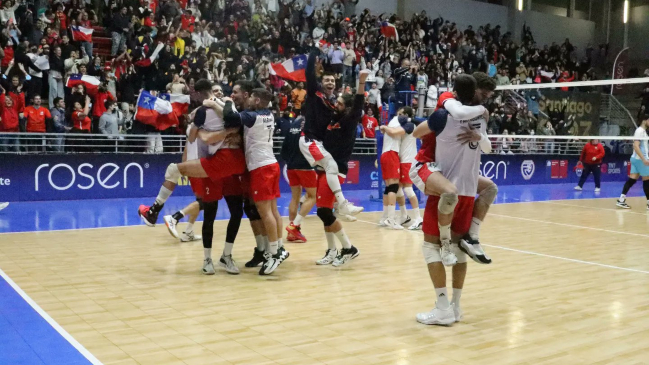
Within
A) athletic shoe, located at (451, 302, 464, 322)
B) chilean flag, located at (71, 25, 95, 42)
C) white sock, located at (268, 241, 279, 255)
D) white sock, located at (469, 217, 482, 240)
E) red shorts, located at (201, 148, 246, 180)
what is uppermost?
chilean flag, located at (71, 25, 95, 42)

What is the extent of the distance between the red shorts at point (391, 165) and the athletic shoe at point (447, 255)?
5.49 meters

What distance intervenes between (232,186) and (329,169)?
1101 millimetres

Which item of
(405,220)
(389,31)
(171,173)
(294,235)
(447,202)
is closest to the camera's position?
(447,202)

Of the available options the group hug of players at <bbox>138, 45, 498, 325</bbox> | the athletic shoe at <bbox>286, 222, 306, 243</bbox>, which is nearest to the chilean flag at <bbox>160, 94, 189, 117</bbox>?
the group hug of players at <bbox>138, 45, 498, 325</bbox>

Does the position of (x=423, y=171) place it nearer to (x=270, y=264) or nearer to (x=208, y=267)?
(x=270, y=264)

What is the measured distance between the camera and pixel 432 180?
5.14 metres

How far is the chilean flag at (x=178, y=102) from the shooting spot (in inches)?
595

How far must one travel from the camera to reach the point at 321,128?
7.35 meters

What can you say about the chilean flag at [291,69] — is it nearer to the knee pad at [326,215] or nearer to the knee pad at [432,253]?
the knee pad at [326,215]

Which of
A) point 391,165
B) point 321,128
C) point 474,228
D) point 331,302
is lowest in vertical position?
point 331,302

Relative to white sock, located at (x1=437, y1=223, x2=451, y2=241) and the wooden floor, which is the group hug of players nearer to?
white sock, located at (x1=437, y1=223, x2=451, y2=241)

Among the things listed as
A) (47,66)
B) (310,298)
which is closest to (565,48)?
(47,66)

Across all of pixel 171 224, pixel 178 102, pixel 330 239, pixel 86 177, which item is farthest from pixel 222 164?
pixel 178 102

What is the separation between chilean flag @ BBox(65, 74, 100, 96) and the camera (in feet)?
47.4
